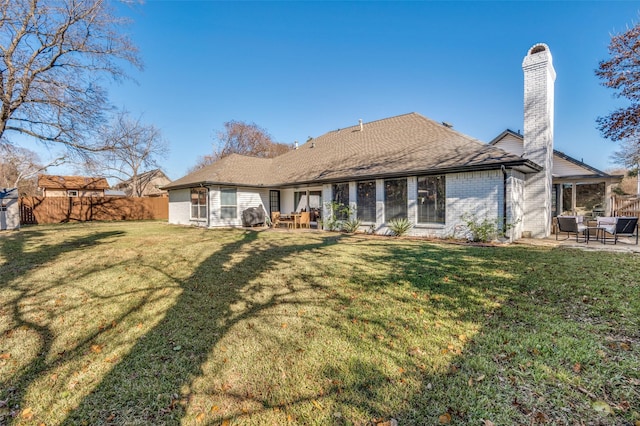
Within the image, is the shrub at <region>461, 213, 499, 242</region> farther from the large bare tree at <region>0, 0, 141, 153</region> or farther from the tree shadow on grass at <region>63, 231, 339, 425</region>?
the large bare tree at <region>0, 0, 141, 153</region>

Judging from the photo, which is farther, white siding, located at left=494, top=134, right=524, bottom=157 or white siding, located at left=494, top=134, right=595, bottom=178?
white siding, located at left=494, top=134, right=524, bottom=157

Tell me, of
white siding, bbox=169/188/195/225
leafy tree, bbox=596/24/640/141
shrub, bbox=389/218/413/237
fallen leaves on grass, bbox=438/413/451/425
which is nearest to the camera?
fallen leaves on grass, bbox=438/413/451/425

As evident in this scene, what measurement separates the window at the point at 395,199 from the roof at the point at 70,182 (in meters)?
37.0

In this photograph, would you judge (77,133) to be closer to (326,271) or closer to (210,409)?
(326,271)

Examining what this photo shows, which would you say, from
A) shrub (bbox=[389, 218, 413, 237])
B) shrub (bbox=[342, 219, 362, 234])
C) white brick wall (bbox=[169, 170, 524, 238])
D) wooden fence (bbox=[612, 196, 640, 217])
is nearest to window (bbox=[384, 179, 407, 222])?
white brick wall (bbox=[169, 170, 524, 238])

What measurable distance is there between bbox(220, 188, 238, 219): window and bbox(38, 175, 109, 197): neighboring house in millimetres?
28135

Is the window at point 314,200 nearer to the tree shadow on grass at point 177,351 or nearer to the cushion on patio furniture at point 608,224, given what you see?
the tree shadow on grass at point 177,351

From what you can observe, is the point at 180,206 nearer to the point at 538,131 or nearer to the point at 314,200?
the point at 314,200

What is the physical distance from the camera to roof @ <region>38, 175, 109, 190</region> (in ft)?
113

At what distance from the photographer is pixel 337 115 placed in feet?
81.5

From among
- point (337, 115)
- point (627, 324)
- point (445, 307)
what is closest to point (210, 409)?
point (445, 307)

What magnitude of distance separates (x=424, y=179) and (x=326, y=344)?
9344mm

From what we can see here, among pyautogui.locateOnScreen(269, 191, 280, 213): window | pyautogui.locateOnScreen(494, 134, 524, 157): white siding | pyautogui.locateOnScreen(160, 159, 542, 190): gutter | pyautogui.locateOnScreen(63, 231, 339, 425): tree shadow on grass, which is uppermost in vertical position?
pyautogui.locateOnScreen(494, 134, 524, 157): white siding

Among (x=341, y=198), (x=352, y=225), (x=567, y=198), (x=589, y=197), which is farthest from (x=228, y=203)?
(x=589, y=197)
